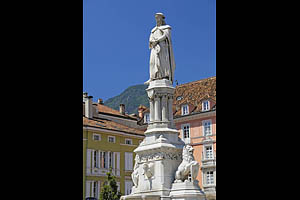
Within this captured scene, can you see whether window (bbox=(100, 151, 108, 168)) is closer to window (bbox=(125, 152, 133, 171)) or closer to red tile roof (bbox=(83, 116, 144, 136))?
red tile roof (bbox=(83, 116, 144, 136))

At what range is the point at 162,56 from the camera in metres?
17.1

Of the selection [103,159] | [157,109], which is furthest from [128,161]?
[157,109]

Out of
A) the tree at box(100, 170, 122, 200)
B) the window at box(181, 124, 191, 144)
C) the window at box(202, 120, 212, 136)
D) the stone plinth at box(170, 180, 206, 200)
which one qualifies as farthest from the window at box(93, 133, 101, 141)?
the stone plinth at box(170, 180, 206, 200)

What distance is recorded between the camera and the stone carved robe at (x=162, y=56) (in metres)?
17.1

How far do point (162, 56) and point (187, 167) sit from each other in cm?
405

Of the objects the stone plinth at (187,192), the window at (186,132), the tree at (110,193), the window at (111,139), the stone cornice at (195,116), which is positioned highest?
the stone cornice at (195,116)

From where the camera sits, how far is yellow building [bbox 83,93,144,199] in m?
42.0

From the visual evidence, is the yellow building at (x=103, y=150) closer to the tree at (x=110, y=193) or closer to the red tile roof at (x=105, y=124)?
the red tile roof at (x=105, y=124)

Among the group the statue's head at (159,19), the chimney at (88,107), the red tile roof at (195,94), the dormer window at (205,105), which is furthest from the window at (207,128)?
the statue's head at (159,19)

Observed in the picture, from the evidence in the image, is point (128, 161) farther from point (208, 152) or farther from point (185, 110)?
point (185, 110)

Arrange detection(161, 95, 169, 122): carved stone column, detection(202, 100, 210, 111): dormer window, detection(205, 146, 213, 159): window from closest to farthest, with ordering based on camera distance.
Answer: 1. detection(161, 95, 169, 122): carved stone column
2. detection(205, 146, 213, 159): window
3. detection(202, 100, 210, 111): dormer window
